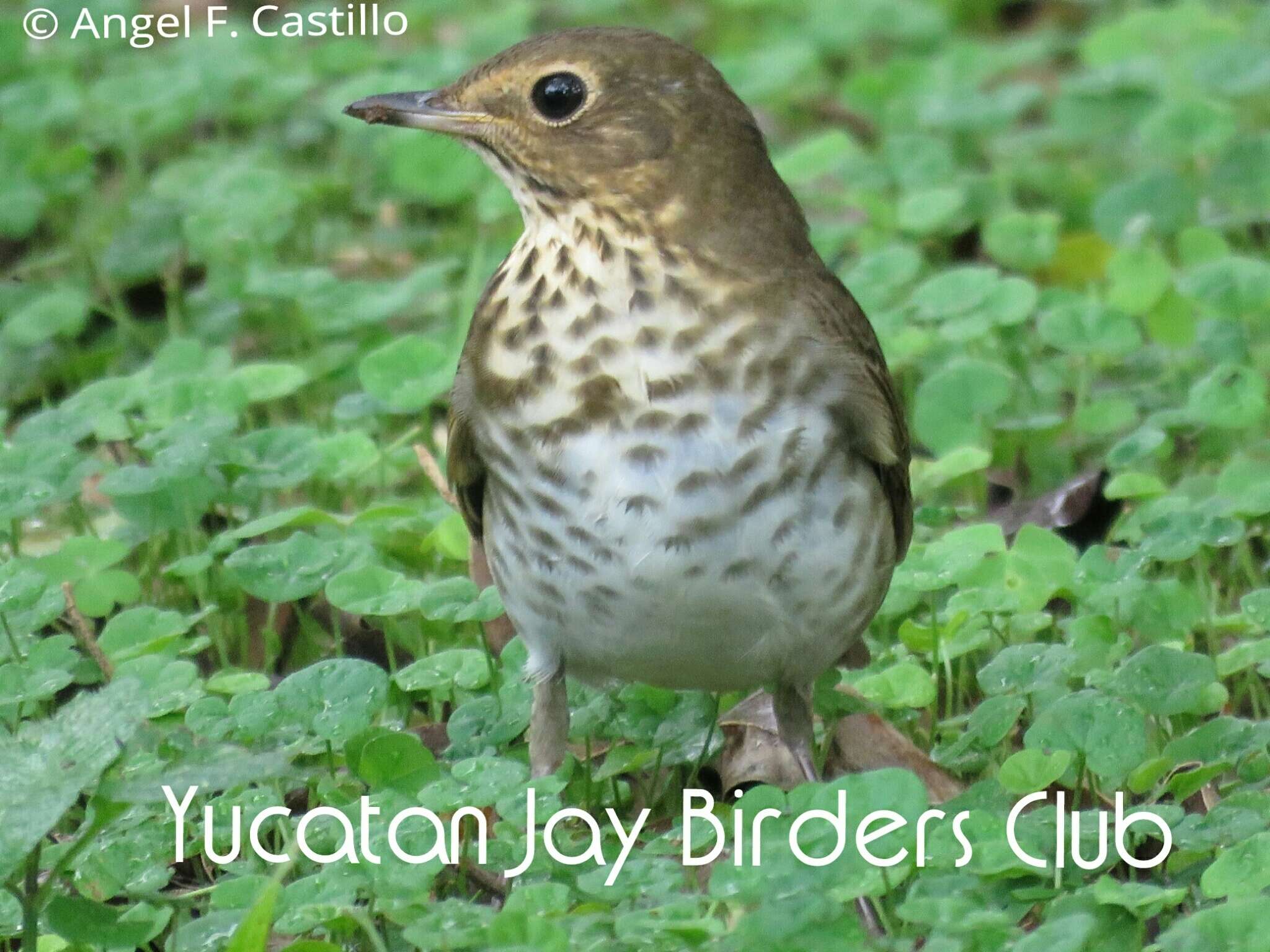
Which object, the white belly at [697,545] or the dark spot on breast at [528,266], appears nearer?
the white belly at [697,545]

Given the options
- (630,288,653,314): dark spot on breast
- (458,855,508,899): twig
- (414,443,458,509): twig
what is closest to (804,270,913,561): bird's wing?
(630,288,653,314): dark spot on breast

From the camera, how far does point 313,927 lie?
3.48m

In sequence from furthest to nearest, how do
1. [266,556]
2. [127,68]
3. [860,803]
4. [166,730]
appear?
[127,68]
[266,556]
[166,730]
[860,803]

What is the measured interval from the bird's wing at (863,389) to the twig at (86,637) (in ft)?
4.96

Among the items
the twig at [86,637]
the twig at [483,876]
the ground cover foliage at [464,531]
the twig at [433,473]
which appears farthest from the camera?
the twig at [433,473]

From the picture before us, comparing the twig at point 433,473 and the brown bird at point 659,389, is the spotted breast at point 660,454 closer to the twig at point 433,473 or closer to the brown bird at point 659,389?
the brown bird at point 659,389

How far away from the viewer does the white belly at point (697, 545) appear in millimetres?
3648

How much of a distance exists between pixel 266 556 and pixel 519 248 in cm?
96

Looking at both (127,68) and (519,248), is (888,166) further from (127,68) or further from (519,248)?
(519,248)

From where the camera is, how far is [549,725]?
411cm

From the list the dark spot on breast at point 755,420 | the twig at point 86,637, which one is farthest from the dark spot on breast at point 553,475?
the twig at point 86,637

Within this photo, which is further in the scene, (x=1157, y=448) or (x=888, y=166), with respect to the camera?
(x=888, y=166)

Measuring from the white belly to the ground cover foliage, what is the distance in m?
0.31

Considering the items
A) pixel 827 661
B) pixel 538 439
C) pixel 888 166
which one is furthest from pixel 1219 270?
pixel 538 439
